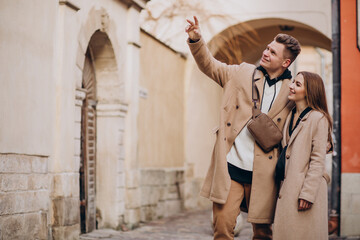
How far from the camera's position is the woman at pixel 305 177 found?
4.13 metres

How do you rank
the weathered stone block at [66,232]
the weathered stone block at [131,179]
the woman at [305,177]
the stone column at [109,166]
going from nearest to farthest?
the woman at [305,177], the weathered stone block at [66,232], the stone column at [109,166], the weathered stone block at [131,179]

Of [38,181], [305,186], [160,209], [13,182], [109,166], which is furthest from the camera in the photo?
[160,209]

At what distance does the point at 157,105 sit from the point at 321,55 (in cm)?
1871

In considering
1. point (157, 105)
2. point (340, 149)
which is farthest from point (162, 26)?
point (340, 149)

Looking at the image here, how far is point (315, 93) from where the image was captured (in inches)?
169

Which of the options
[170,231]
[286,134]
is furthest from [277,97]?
[170,231]

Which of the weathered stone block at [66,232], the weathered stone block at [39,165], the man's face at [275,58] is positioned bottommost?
the weathered stone block at [66,232]

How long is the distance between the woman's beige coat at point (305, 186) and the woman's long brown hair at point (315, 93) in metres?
0.10

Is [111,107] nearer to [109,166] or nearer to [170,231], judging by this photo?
[109,166]

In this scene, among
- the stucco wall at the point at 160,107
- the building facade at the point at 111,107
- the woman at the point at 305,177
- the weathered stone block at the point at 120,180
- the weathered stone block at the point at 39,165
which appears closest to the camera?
the woman at the point at 305,177

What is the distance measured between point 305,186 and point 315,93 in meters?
0.64

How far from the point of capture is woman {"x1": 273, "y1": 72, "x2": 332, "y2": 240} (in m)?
4.13

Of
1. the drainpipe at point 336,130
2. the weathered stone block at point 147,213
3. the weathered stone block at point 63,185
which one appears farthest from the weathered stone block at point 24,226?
the drainpipe at point 336,130

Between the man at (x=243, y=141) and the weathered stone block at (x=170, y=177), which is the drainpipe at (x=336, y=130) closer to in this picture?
the weathered stone block at (x=170, y=177)
